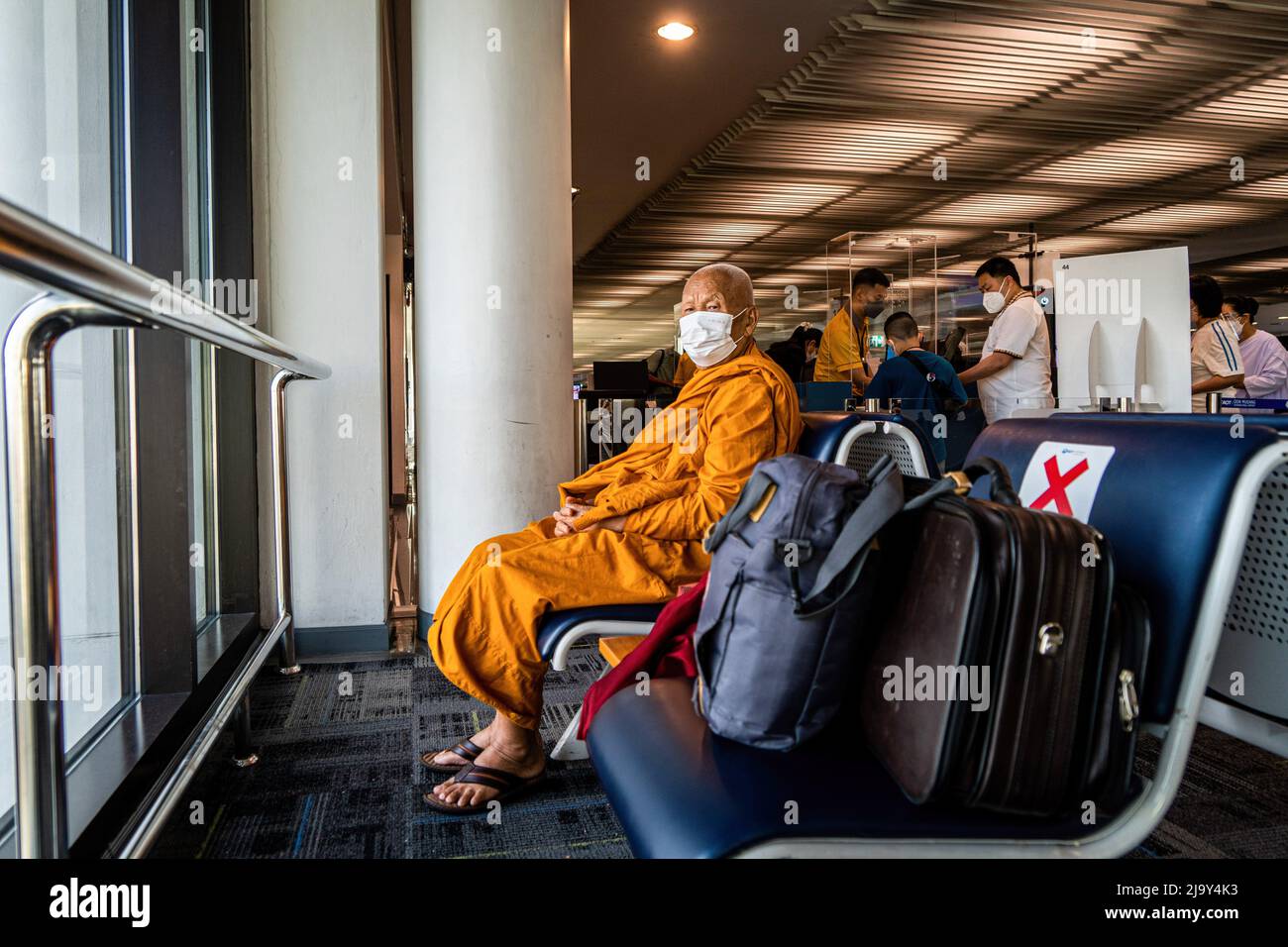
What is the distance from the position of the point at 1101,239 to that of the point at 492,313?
36.0 feet

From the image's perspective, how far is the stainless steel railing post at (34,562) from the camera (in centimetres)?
91

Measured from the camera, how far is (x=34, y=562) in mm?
920

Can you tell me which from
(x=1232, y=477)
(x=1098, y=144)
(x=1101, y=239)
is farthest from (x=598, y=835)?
(x=1101, y=239)

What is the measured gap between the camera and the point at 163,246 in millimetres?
2211

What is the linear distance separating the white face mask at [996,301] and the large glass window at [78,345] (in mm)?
4402

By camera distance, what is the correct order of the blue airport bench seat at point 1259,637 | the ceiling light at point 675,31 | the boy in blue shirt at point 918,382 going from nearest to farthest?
the blue airport bench seat at point 1259,637, the boy in blue shirt at point 918,382, the ceiling light at point 675,31

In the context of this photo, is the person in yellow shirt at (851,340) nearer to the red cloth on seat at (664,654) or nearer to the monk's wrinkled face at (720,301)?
the monk's wrinkled face at (720,301)

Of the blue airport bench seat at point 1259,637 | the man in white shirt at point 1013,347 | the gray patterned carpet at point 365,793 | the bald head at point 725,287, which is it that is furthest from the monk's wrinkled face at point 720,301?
the man in white shirt at point 1013,347

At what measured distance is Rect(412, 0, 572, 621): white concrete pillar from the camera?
11.1 ft

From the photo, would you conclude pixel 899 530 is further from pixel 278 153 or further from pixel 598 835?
pixel 278 153

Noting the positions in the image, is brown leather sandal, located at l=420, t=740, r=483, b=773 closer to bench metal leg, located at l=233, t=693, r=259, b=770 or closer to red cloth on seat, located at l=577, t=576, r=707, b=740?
bench metal leg, located at l=233, t=693, r=259, b=770

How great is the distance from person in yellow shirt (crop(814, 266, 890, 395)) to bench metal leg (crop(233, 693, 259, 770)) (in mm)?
5123

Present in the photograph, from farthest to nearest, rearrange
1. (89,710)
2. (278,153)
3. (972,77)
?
(972,77) → (278,153) → (89,710)

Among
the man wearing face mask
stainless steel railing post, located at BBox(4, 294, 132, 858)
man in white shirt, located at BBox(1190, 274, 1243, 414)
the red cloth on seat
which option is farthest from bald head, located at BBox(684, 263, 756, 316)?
the man wearing face mask
